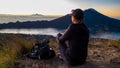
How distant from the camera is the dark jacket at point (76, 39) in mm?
9398

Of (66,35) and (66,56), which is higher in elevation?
(66,35)

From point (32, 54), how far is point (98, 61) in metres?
1.82

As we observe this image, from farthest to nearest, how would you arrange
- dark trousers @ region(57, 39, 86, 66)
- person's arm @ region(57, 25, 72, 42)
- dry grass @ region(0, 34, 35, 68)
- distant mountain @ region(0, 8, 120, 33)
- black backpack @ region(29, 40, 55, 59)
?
distant mountain @ region(0, 8, 120, 33), black backpack @ region(29, 40, 55, 59), dry grass @ region(0, 34, 35, 68), dark trousers @ region(57, 39, 86, 66), person's arm @ region(57, 25, 72, 42)

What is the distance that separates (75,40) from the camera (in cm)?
948

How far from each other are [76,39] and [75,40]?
34mm

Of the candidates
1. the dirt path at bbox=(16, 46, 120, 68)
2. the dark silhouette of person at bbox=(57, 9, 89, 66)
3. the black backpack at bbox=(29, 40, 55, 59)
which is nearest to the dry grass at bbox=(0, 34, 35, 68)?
the dirt path at bbox=(16, 46, 120, 68)

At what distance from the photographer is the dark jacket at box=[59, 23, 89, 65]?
9398 millimetres

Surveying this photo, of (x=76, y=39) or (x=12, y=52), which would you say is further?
(x=12, y=52)

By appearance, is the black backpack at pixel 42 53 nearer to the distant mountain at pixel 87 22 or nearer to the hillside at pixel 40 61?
the hillside at pixel 40 61

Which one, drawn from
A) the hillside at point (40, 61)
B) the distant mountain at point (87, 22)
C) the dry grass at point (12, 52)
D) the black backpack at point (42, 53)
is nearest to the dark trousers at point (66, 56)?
the hillside at point (40, 61)

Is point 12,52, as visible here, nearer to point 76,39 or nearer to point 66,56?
point 66,56

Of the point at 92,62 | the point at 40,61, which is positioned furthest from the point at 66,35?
the point at 40,61

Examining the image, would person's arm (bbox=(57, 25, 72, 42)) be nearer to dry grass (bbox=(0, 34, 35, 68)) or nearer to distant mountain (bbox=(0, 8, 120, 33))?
dry grass (bbox=(0, 34, 35, 68))

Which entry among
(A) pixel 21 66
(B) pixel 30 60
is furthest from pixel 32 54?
(A) pixel 21 66
